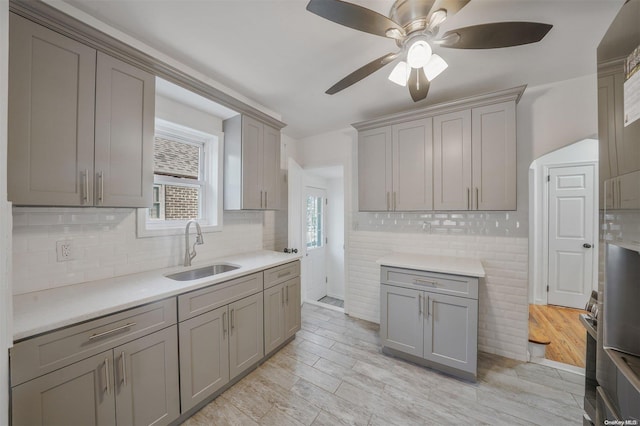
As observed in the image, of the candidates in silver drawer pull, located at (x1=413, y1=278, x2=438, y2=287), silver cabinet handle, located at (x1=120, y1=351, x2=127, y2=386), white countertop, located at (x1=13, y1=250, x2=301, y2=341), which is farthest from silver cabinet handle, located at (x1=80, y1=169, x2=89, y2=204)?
silver drawer pull, located at (x1=413, y1=278, x2=438, y2=287)

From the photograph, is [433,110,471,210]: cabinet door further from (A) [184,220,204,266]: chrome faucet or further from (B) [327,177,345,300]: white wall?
(A) [184,220,204,266]: chrome faucet

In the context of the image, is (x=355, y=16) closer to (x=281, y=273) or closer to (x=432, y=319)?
(x=281, y=273)

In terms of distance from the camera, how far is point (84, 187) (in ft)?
4.55

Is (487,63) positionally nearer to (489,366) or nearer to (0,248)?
(489,366)

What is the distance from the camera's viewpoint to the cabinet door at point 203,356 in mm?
1573

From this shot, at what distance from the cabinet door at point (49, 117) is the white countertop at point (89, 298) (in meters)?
0.54

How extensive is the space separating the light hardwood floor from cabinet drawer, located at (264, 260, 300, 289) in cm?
247

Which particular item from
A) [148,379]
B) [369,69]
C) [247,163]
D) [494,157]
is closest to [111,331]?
[148,379]

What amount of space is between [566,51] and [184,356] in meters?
3.49

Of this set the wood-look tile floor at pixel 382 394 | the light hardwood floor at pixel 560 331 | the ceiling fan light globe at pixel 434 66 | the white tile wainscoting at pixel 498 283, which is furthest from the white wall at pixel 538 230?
the ceiling fan light globe at pixel 434 66

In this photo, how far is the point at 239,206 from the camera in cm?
243

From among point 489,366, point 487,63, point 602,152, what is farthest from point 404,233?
point 602,152

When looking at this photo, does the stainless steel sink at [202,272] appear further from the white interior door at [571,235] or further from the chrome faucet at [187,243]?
the white interior door at [571,235]

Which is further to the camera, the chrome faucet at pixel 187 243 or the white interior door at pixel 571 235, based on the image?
the white interior door at pixel 571 235
